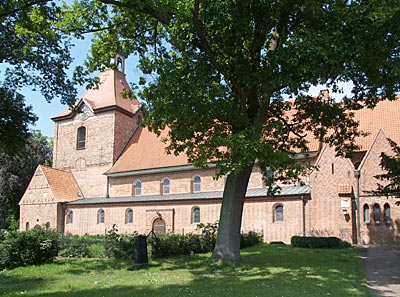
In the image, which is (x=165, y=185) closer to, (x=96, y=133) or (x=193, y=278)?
(x=96, y=133)

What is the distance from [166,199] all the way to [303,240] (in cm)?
1348

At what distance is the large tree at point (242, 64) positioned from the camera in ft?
36.5

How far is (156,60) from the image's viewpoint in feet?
50.0

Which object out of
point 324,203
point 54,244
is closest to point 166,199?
point 324,203

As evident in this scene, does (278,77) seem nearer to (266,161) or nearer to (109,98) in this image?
(266,161)

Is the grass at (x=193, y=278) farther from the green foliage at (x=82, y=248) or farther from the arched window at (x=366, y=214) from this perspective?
the arched window at (x=366, y=214)

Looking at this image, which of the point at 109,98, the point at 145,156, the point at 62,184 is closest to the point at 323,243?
the point at 145,156

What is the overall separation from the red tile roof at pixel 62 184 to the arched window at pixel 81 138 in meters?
3.12

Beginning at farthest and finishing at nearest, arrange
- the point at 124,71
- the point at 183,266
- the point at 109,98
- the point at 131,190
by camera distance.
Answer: the point at 124,71 < the point at 109,98 < the point at 131,190 < the point at 183,266

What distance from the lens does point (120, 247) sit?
695 inches

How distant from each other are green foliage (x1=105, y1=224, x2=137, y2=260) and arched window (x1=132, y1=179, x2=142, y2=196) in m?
18.5

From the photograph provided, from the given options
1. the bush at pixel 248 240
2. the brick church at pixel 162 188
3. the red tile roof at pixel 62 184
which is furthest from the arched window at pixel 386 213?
the red tile roof at pixel 62 184

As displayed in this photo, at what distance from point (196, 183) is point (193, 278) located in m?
21.7

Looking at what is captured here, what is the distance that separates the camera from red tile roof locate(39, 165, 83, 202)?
39.3 meters
